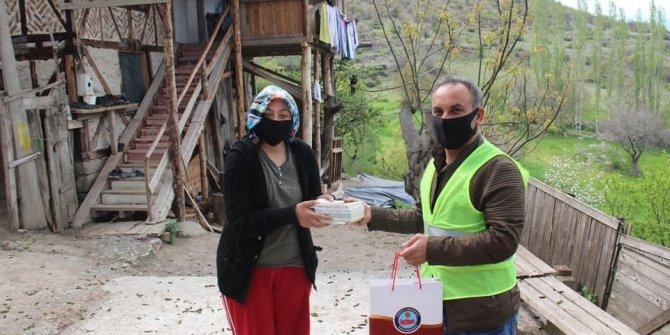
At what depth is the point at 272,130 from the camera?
2787mm

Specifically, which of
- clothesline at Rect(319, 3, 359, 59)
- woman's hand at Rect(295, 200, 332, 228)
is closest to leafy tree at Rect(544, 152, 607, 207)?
clothesline at Rect(319, 3, 359, 59)

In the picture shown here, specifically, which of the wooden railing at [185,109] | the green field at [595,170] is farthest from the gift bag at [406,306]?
the wooden railing at [185,109]

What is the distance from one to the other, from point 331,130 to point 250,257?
15585 mm

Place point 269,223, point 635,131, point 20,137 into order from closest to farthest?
point 269,223 < point 20,137 < point 635,131

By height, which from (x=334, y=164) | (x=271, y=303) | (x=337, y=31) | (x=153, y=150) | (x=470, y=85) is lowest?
(x=334, y=164)

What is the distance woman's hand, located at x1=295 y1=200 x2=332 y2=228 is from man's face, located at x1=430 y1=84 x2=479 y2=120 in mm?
706

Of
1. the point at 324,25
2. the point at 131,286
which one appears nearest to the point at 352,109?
the point at 324,25

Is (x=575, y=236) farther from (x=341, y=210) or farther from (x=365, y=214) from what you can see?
(x=341, y=210)

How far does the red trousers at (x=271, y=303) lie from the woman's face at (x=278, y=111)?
0.75 m

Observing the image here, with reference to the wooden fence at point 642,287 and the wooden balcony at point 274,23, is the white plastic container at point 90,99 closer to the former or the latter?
the wooden balcony at point 274,23

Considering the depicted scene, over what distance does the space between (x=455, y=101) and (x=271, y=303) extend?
4.49 feet

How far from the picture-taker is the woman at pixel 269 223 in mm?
2660

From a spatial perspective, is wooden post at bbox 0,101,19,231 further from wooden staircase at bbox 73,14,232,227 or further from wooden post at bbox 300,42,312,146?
wooden post at bbox 300,42,312,146

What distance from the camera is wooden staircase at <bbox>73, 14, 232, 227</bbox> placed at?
9.61 m
